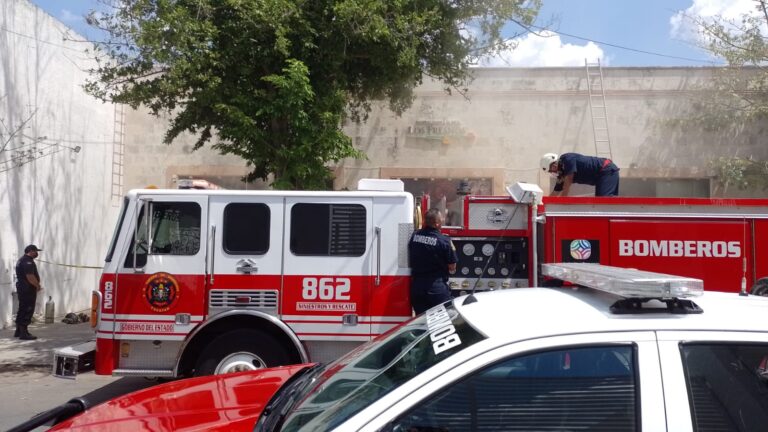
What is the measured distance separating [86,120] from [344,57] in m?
8.47

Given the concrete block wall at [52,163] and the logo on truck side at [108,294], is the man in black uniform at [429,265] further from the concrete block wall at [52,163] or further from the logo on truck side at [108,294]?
the concrete block wall at [52,163]

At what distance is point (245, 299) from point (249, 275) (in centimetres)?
23

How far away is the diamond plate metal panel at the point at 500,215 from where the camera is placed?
7145mm

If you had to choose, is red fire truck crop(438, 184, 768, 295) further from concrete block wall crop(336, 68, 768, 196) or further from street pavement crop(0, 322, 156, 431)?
concrete block wall crop(336, 68, 768, 196)

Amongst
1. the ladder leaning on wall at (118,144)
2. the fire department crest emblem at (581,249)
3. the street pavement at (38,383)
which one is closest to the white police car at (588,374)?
the fire department crest emblem at (581,249)

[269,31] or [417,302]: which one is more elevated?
[269,31]

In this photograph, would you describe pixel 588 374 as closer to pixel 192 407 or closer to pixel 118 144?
pixel 192 407

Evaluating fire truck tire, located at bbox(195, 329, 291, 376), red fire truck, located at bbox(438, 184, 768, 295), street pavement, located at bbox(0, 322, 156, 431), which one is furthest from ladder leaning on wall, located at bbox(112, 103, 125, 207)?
red fire truck, located at bbox(438, 184, 768, 295)

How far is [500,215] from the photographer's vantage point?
7.15 meters

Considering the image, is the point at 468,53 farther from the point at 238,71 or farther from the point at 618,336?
the point at 618,336

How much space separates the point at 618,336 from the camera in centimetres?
240

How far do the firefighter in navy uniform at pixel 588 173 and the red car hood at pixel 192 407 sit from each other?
497cm

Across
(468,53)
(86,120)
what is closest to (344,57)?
(468,53)

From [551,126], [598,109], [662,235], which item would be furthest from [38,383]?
[598,109]
